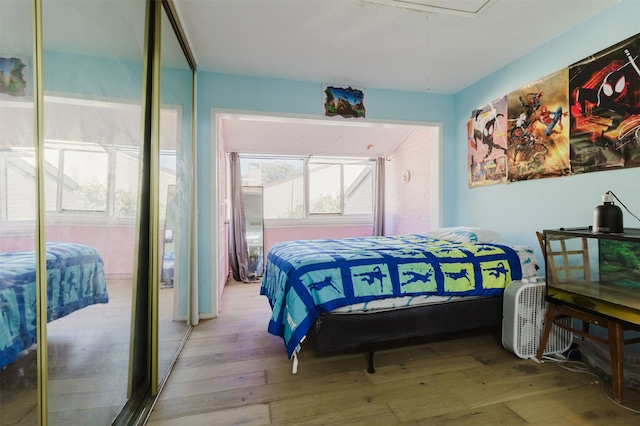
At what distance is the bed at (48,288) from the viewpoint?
794mm

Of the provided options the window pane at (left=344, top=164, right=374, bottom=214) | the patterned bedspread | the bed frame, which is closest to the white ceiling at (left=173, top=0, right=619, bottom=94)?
the patterned bedspread

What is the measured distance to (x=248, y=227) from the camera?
16.1ft

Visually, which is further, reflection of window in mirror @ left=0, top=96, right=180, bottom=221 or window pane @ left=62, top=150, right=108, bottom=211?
window pane @ left=62, top=150, right=108, bottom=211

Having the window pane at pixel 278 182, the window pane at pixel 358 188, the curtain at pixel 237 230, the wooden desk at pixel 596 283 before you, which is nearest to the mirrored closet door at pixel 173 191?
the curtain at pixel 237 230

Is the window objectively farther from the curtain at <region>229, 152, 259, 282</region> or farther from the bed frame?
the bed frame

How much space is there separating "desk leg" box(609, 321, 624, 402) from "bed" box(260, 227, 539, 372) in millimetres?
670

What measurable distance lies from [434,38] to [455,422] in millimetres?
2736

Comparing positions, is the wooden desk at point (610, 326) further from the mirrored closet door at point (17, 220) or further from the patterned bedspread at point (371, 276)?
the mirrored closet door at point (17, 220)

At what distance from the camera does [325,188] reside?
17.9 ft

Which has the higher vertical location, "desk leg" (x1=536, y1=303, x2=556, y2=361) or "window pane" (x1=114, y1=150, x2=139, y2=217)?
"window pane" (x1=114, y1=150, x2=139, y2=217)

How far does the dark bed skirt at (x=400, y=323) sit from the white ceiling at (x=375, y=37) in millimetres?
2110

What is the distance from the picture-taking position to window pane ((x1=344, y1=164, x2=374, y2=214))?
557cm

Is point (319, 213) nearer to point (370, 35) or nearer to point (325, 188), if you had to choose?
point (325, 188)

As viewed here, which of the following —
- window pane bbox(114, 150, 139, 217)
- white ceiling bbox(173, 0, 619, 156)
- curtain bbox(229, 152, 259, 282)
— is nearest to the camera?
window pane bbox(114, 150, 139, 217)
